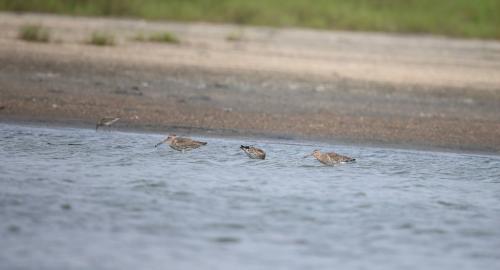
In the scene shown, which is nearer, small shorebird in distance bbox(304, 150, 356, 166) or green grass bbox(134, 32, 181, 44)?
small shorebird in distance bbox(304, 150, 356, 166)

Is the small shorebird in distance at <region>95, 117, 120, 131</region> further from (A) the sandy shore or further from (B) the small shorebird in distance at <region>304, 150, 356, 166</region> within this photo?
(B) the small shorebird in distance at <region>304, 150, 356, 166</region>

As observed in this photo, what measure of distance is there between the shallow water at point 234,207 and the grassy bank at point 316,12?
57.1ft

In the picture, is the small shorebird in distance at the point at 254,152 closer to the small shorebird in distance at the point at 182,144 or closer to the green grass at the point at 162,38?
the small shorebird in distance at the point at 182,144

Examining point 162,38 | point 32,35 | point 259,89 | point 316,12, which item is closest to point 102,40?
point 32,35

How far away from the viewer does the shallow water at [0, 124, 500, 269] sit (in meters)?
6.11

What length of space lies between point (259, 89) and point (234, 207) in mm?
6349

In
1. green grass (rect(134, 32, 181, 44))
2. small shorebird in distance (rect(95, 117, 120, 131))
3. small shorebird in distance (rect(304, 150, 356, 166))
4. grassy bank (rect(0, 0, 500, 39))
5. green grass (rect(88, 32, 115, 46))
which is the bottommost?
small shorebird in distance (rect(304, 150, 356, 166))

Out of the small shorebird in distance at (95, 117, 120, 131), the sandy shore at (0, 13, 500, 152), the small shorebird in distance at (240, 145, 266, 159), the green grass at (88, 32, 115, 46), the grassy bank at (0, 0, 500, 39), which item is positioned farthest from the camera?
the grassy bank at (0, 0, 500, 39)

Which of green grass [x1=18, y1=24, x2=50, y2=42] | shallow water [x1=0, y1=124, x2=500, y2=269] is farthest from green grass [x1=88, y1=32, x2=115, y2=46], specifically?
shallow water [x1=0, y1=124, x2=500, y2=269]

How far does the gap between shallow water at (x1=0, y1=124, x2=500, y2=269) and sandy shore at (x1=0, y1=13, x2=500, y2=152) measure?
92cm

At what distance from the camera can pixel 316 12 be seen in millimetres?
28266

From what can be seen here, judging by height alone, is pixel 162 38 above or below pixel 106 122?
above

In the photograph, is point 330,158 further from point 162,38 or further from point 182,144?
point 162,38

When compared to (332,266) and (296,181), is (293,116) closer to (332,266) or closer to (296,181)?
(296,181)
